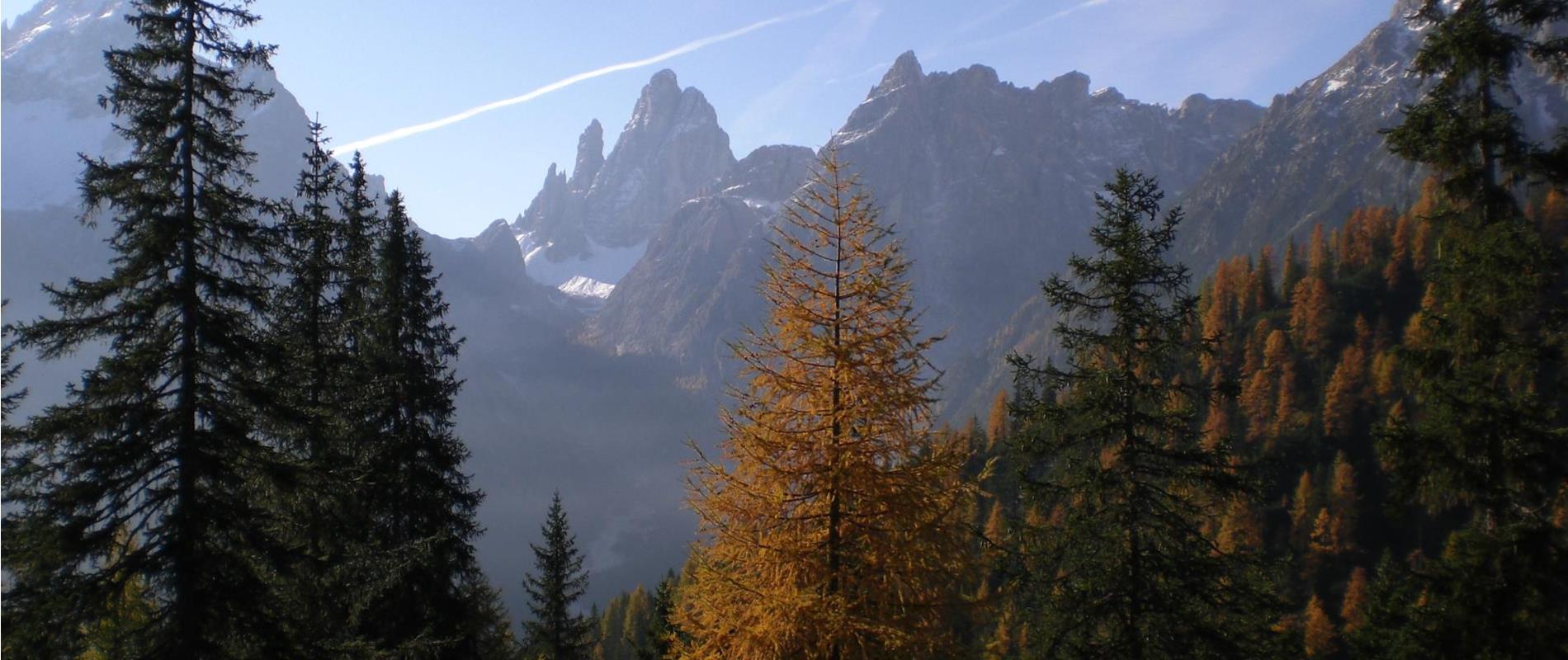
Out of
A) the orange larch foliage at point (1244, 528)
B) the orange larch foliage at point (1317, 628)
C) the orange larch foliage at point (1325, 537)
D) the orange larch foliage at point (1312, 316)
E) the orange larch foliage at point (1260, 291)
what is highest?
the orange larch foliage at point (1260, 291)

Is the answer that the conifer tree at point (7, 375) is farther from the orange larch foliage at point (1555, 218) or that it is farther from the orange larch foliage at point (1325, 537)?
the orange larch foliage at point (1555, 218)

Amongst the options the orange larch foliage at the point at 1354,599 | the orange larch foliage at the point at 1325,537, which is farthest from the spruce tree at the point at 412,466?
the orange larch foliage at the point at 1325,537

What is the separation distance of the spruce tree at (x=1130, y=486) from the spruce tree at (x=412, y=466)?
34.6 feet

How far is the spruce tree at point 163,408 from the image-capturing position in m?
9.70

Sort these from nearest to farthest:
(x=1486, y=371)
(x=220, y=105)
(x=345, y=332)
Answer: (x=1486, y=371) → (x=220, y=105) → (x=345, y=332)

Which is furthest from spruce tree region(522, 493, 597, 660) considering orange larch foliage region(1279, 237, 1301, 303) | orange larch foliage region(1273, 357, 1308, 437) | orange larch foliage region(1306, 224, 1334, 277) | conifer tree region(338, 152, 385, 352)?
orange larch foliage region(1279, 237, 1301, 303)

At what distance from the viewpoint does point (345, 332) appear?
16031 mm

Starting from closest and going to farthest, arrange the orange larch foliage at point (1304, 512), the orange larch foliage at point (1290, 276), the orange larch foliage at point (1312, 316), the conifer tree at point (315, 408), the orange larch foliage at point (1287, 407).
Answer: the conifer tree at point (315, 408)
the orange larch foliage at point (1304, 512)
the orange larch foliage at point (1287, 407)
the orange larch foliage at point (1312, 316)
the orange larch foliage at point (1290, 276)

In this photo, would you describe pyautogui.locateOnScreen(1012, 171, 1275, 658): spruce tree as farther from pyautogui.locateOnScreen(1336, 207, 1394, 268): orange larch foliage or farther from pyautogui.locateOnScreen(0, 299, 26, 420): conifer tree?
pyautogui.locateOnScreen(1336, 207, 1394, 268): orange larch foliage

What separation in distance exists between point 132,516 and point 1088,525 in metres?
12.5

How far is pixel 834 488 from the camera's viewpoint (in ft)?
29.3

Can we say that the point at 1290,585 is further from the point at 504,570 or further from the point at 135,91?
the point at 504,570

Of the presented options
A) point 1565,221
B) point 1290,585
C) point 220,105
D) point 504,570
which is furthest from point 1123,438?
point 504,570

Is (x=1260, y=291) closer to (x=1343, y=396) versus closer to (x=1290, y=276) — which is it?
(x=1290, y=276)
